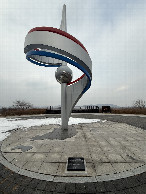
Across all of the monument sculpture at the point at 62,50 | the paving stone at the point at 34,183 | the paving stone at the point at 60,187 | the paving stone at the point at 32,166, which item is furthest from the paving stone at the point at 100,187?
the monument sculpture at the point at 62,50

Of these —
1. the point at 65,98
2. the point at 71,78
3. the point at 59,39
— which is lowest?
the point at 65,98

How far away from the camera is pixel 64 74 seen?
10984mm

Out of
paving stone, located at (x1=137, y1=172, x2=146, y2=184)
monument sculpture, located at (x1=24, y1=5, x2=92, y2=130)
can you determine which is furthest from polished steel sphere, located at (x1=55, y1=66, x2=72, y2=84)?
paving stone, located at (x1=137, y1=172, x2=146, y2=184)

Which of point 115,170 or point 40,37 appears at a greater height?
point 40,37

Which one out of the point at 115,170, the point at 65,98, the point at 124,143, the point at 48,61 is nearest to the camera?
the point at 115,170

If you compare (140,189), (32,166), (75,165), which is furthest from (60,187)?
(140,189)

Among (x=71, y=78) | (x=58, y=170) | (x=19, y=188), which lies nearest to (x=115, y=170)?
(x=58, y=170)

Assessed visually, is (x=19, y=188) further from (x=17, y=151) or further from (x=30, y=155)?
(x=17, y=151)

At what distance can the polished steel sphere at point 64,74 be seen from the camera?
1102cm

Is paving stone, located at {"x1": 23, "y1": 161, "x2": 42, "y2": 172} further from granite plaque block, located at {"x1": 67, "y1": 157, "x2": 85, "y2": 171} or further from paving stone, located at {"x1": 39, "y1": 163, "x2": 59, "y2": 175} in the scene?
granite plaque block, located at {"x1": 67, "y1": 157, "x2": 85, "y2": 171}

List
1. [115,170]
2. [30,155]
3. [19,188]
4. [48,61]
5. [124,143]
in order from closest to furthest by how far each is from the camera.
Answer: [19,188] < [115,170] < [30,155] < [124,143] < [48,61]

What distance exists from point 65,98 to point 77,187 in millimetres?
7783

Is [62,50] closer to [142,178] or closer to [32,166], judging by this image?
[32,166]

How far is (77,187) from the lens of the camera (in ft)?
13.8
